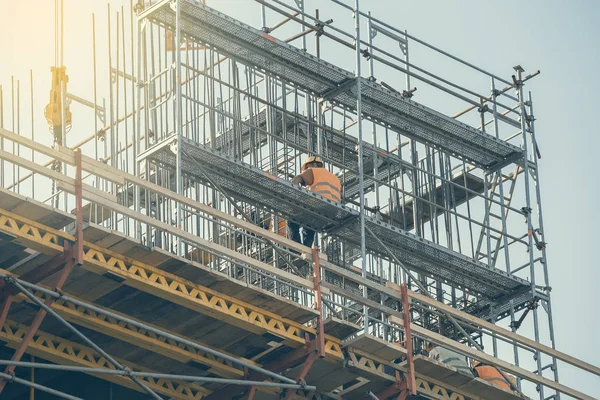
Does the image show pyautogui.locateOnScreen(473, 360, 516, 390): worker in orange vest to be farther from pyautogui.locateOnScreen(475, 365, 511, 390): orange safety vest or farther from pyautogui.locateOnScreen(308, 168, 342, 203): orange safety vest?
pyautogui.locateOnScreen(308, 168, 342, 203): orange safety vest

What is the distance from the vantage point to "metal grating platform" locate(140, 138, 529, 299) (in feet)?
119

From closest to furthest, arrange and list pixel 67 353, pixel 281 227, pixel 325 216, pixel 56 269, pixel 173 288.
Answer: pixel 56 269
pixel 173 288
pixel 67 353
pixel 325 216
pixel 281 227

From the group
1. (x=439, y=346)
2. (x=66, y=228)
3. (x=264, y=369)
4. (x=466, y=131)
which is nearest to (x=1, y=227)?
(x=66, y=228)

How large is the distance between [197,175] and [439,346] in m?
6.34

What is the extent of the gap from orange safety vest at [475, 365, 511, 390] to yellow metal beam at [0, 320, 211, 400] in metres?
8.05

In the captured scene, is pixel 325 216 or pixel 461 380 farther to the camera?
pixel 325 216

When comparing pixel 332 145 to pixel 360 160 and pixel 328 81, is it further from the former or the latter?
pixel 360 160

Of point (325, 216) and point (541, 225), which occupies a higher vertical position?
point (541, 225)

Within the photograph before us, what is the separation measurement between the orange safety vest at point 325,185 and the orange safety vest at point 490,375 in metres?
4.84

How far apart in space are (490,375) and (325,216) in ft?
16.5

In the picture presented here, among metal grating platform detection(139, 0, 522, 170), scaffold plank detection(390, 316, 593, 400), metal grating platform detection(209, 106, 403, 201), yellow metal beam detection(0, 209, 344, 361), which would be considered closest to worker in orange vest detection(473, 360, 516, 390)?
scaffold plank detection(390, 316, 593, 400)

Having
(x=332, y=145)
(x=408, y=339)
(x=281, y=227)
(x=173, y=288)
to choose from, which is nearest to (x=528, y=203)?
(x=332, y=145)

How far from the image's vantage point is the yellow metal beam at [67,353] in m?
31.4

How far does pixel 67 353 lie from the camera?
31.9m
